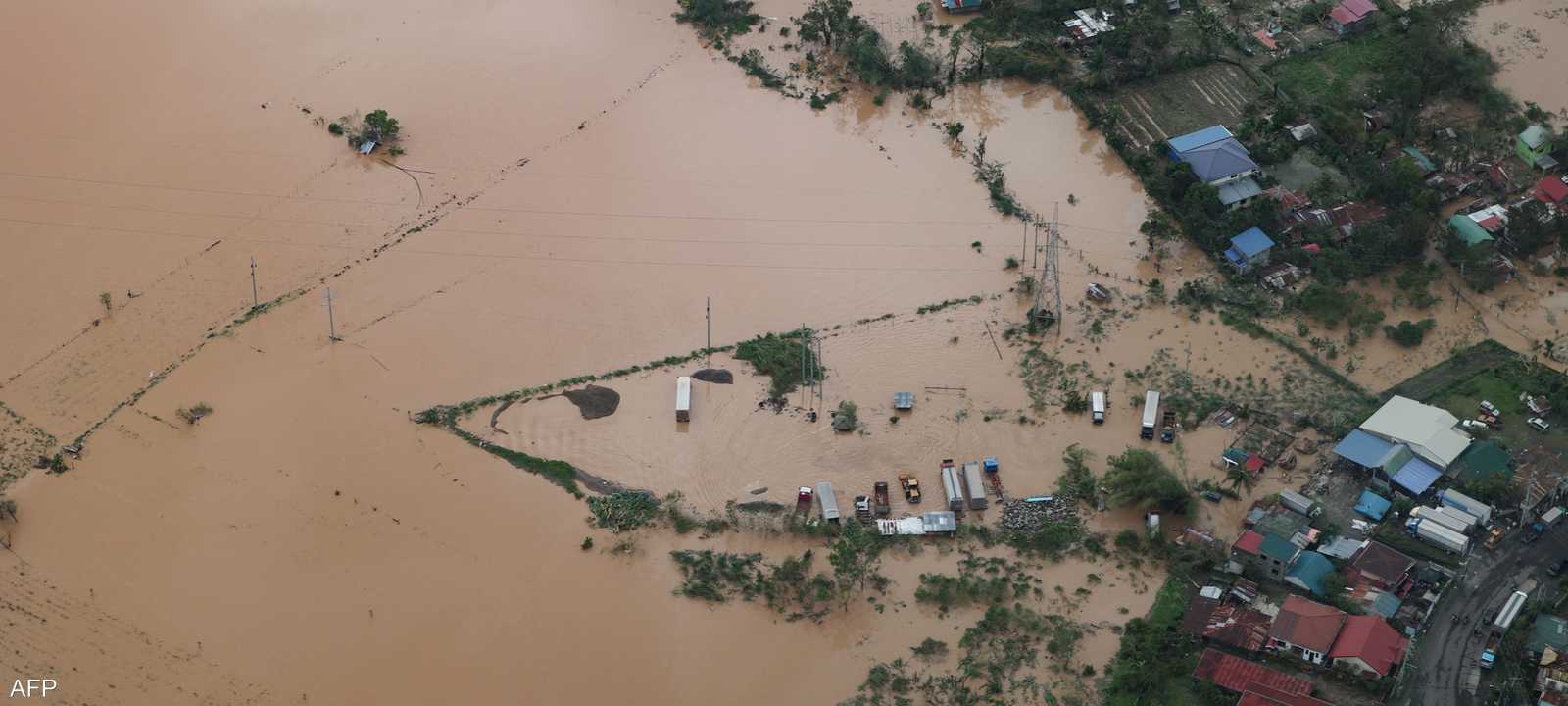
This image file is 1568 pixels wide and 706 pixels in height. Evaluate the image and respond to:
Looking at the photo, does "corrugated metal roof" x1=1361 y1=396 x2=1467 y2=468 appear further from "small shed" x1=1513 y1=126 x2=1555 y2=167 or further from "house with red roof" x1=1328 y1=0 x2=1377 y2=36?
"house with red roof" x1=1328 y1=0 x2=1377 y2=36

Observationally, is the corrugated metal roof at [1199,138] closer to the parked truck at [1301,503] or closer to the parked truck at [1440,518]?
the parked truck at [1301,503]

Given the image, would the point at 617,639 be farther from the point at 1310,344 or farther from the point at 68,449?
the point at 1310,344

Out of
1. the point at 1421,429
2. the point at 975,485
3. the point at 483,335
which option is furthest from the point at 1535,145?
the point at 483,335

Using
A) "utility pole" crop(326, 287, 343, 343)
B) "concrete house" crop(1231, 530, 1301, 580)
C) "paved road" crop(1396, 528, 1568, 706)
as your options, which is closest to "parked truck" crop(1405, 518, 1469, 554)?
"paved road" crop(1396, 528, 1568, 706)

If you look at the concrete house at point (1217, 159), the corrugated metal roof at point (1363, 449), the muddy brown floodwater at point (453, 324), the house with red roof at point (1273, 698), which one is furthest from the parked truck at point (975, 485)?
the concrete house at point (1217, 159)

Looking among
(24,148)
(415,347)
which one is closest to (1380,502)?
(415,347)

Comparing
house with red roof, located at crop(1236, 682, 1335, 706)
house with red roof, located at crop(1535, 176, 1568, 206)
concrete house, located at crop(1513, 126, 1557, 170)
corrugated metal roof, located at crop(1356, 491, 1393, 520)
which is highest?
concrete house, located at crop(1513, 126, 1557, 170)
